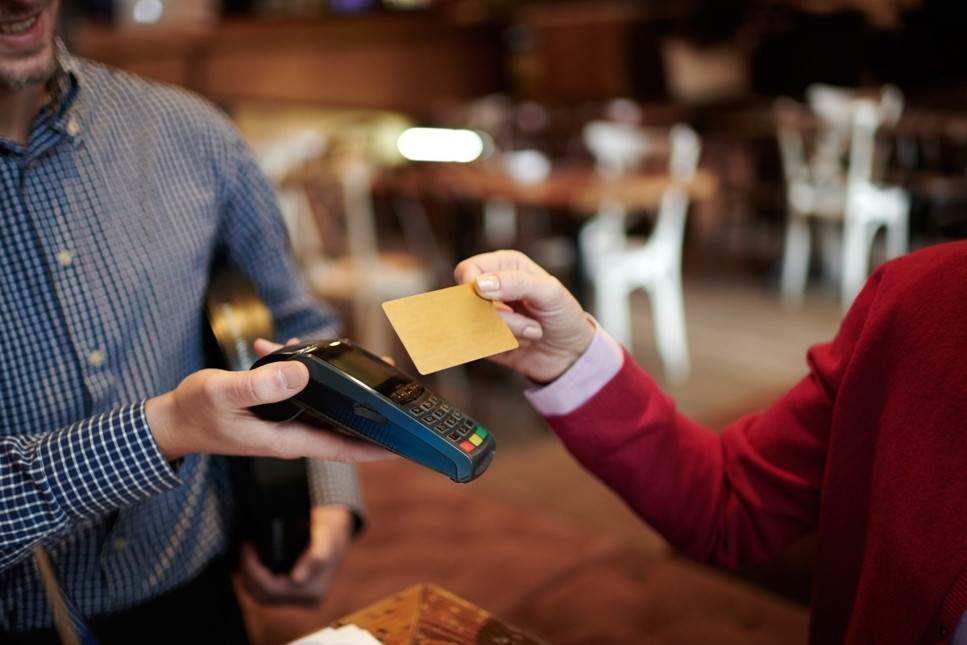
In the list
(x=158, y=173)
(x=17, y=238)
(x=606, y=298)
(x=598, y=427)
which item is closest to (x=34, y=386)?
(x=17, y=238)

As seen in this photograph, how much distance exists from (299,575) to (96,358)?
40cm

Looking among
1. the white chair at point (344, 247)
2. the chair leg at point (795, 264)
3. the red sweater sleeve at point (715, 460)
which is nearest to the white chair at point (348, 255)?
the white chair at point (344, 247)

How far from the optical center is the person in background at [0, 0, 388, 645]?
0.81 meters

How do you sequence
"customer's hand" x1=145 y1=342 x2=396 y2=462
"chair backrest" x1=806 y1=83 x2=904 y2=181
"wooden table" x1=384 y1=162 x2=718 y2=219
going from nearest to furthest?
"customer's hand" x1=145 y1=342 x2=396 y2=462
"wooden table" x1=384 y1=162 x2=718 y2=219
"chair backrest" x1=806 y1=83 x2=904 y2=181

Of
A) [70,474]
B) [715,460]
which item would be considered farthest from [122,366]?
[715,460]

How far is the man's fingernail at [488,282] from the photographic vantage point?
32.4 inches


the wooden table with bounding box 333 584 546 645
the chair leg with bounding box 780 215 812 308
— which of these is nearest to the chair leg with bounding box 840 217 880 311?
the chair leg with bounding box 780 215 812 308

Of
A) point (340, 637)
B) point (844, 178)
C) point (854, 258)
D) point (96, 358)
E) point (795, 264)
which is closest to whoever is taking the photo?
point (340, 637)

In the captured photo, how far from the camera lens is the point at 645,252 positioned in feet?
13.3

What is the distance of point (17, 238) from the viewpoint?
0.96 meters

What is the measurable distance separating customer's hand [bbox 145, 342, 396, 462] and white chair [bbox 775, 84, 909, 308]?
4.66m

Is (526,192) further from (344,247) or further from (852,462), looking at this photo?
(852,462)

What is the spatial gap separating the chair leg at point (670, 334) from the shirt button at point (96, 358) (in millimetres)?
3276

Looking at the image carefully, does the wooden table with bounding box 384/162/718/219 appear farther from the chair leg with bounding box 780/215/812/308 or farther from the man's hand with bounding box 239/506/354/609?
the man's hand with bounding box 239/506/354/609
